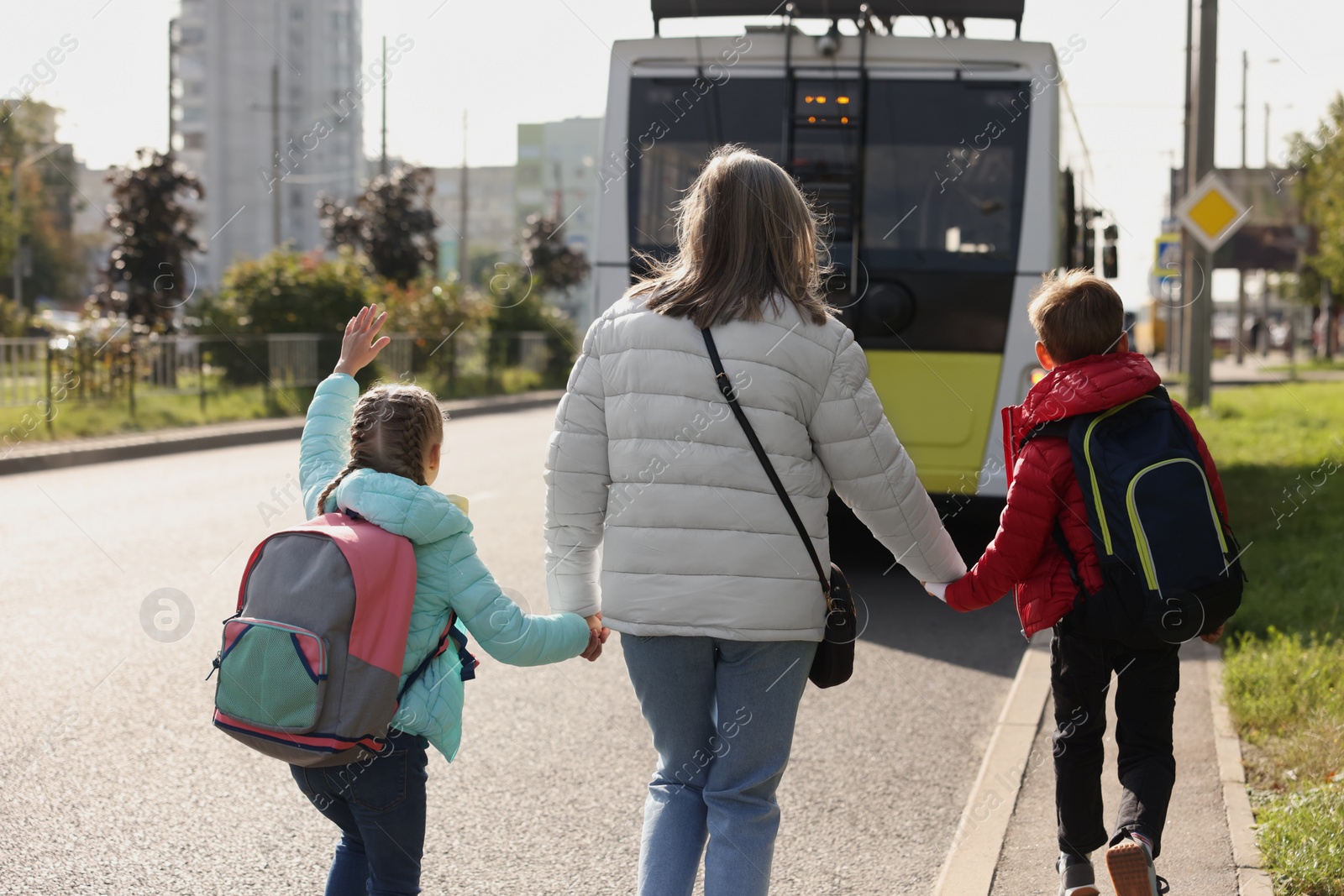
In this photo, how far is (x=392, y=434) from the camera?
8.78 feet

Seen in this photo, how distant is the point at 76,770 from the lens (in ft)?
15.1

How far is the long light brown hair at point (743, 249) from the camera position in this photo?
8.78ft

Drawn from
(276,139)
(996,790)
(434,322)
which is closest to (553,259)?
(276,139)

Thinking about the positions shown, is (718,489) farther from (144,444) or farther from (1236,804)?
(144,444)

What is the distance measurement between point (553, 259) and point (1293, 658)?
3882 centimetres

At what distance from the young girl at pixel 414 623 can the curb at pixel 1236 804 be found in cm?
191

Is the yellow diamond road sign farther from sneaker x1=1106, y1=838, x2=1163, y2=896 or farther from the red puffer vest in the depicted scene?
sneaker x1=1106, y1=838, x2=1163, y2=896

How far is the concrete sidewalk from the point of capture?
3.62m

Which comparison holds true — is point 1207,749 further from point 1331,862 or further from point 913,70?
point 913,70

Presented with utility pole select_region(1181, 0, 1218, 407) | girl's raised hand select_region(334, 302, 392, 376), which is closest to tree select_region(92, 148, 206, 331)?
utility pole select_region(1181, 0, 1218, 407)

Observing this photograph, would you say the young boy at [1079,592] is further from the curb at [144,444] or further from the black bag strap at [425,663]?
the curb at [144,444]

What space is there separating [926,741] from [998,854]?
1388 millimetres

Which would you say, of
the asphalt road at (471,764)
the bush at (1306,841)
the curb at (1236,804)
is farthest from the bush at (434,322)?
the bush at (1306,841)

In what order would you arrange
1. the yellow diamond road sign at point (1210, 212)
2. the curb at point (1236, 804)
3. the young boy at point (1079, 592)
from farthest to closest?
the yellow diamond road sign at point (1210, 212), the curb at point (1236, 804), the young boy at point (1079, 592)
